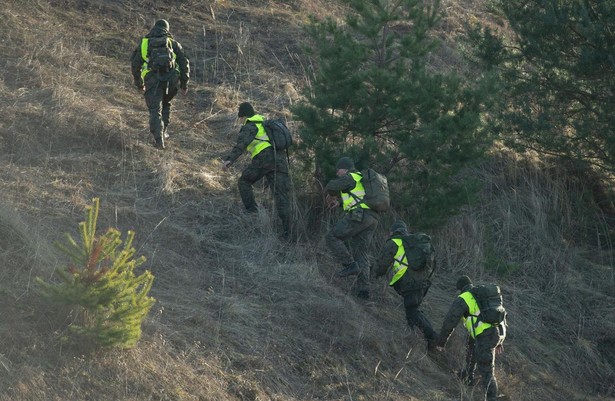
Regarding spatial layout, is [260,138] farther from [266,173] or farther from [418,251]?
[418,251]

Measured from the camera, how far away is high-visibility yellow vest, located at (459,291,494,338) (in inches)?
442

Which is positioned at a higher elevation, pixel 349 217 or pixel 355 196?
pixel 355 196

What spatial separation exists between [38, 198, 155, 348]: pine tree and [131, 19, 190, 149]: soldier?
5.68 metres

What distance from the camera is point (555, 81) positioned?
16.4 m

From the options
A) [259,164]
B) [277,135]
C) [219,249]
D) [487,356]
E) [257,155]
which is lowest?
[219,249]

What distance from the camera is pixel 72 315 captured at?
9156 mm

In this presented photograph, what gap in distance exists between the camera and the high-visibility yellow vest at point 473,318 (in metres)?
11.2

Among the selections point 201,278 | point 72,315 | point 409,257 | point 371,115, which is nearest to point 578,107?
point 371,115

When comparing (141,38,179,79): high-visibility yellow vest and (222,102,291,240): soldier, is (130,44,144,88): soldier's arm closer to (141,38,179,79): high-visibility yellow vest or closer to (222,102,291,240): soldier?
(141,38,179,79): high-visibility yellow vest

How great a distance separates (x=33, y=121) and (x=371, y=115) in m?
4.86

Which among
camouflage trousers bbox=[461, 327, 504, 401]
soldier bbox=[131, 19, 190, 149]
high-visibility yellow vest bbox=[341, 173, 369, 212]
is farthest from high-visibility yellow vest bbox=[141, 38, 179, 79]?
camouflage trousers bbox=[461, 327, 504, 401]

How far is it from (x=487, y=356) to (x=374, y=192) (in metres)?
2.43

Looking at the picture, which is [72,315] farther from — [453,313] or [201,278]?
[453,313]

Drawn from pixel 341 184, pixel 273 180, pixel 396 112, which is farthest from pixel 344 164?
pixel 396 112
